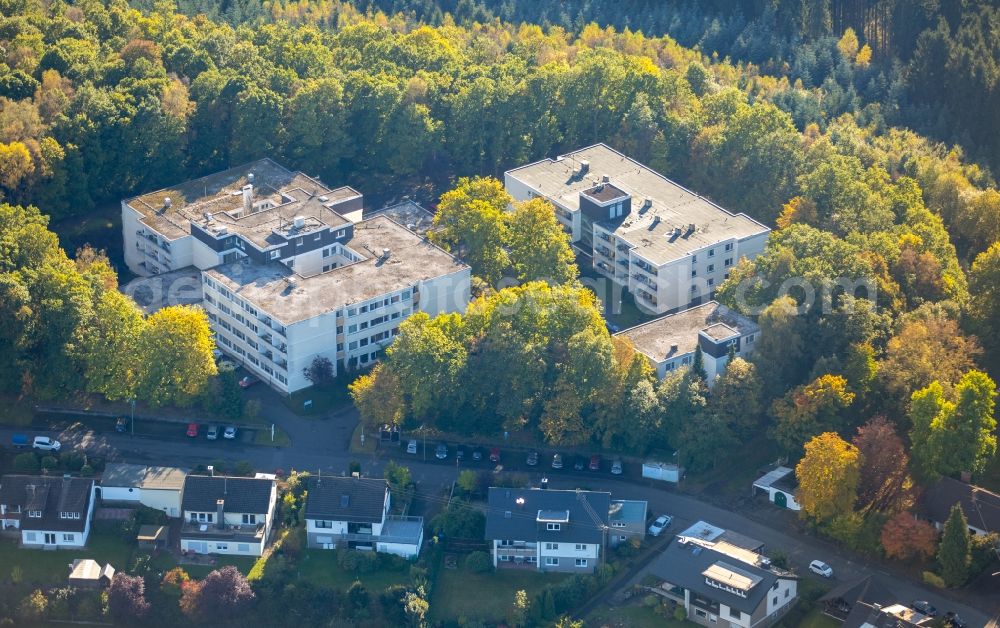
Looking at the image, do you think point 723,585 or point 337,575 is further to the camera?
point 337,575

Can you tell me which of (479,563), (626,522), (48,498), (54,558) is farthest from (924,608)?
(48,498)

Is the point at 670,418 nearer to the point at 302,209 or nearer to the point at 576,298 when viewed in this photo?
the point at 576,298

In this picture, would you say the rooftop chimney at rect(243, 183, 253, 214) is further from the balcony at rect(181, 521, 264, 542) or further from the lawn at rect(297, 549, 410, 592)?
the lawn at rect(297, 549, 410, 592)

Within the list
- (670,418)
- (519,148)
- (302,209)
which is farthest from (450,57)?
(670,418)

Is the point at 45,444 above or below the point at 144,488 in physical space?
below

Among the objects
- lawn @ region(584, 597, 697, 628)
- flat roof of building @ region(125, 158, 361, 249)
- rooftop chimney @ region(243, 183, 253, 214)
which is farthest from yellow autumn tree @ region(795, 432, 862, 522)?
rooftop chimney @ region(243, 183, 253, 214)

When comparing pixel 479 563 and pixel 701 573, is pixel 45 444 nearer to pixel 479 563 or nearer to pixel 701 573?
pixel 479 563

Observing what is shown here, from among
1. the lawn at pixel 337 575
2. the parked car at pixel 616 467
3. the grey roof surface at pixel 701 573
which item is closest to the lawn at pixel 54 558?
the lawn at pixel 337 575
